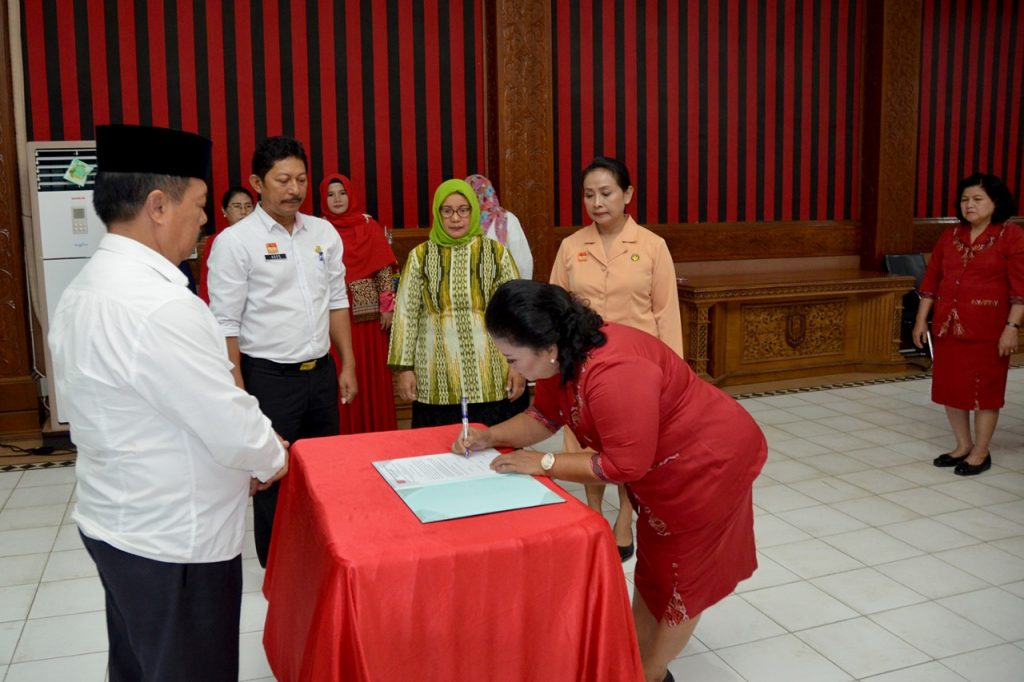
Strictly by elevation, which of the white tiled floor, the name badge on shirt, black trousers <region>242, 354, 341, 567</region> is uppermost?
the name badge on shirt

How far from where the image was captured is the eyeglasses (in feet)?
11.3

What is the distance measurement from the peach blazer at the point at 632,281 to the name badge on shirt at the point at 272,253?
1157mm

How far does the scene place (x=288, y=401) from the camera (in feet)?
10.4

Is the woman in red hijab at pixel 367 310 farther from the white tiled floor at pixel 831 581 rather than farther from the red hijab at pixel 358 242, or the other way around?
the white tiled floor at pixel 831 581

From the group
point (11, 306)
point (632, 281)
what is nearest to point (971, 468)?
point (632, 281)

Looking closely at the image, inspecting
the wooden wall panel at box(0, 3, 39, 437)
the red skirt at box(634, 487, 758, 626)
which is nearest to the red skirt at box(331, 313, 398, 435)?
the wooden wall panel at box(0, 3, 39, 437)

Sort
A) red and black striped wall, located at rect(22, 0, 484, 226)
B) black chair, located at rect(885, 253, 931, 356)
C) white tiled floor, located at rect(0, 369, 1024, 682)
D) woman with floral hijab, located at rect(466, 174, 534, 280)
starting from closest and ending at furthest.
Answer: white tiled floor, located at rect(0, 369, 1024, 682) → woman with floral hijab, located at rect(466, 174, 534, 280) → red and black striped wall, located at rect(22, 0, 484, 226) → black chair, located at rect(885, 253, 931, 356)

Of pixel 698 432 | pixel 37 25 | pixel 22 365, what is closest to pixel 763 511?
pixel 698 432

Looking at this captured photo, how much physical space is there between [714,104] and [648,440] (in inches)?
221

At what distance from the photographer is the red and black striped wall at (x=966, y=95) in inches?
299

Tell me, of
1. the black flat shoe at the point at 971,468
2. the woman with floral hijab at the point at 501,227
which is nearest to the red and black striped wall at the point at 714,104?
the woman with floral hijab at the point at 501,227

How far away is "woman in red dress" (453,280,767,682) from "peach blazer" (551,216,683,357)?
119 cm

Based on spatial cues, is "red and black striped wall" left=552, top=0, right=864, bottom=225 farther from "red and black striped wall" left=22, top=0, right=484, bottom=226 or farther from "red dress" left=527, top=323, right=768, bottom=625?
"red dress" left=527, top=323, right=768, bottom=625

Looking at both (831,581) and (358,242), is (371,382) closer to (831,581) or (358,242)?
(358,242)
